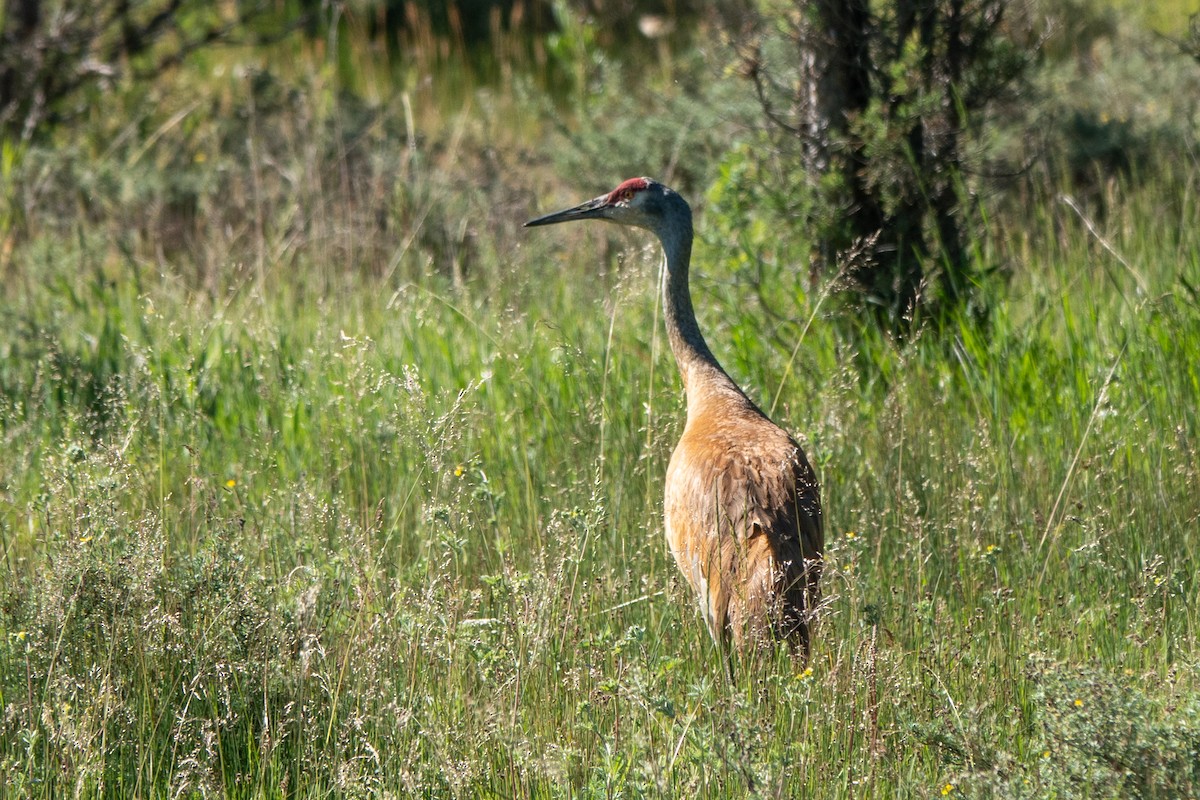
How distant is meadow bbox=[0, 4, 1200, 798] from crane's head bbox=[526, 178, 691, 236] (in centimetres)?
21

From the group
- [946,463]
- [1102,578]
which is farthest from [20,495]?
[1102,578]

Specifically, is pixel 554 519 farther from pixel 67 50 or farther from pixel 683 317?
pixel 67 50

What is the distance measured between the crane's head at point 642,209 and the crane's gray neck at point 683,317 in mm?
15

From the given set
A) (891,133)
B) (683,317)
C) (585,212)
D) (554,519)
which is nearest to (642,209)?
(585,212)

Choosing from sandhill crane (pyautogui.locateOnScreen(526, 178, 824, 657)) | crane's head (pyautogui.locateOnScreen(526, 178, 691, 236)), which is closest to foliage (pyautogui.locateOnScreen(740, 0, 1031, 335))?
crane's head (pyautogui.locateOnScreen(526, 178, 691, 236))

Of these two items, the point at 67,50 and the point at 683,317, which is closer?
the point at 683,317

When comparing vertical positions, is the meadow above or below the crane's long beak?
below

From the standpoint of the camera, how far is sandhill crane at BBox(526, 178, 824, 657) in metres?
3.96

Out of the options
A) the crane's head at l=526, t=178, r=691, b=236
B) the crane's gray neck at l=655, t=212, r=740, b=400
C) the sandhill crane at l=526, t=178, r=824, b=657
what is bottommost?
the sandhill crane at l=526, t=178, r=824, b=657

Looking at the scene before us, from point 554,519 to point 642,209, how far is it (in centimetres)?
→ 187

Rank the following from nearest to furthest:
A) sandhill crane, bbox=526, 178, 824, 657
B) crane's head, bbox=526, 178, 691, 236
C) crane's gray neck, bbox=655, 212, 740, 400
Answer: sandhill crane, bbox=526, 178, 824, 657 < crane's gray neck, bbox=655, 212, 740, 400 < crane's head, bbox=526, 178, 691, 236

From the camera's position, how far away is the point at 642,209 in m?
5.38

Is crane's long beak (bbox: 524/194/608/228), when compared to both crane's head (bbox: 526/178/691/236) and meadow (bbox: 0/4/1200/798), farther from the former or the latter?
meadow (bbox: 0/4/1200/798)

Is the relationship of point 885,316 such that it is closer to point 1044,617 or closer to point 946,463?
point 946,463
